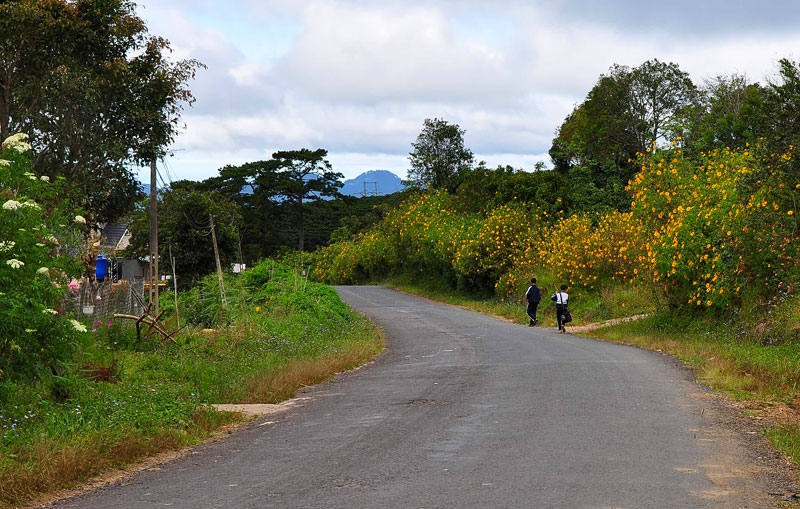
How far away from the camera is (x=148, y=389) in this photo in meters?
12.0

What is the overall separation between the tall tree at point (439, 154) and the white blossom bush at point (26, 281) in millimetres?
56156

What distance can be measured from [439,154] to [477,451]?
5851 cm

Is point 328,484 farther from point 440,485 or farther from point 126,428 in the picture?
point 126,428

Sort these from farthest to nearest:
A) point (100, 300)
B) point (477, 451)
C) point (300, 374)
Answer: point (100, 300), point (300, 374), point (477, 451)

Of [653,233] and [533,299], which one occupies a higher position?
[653,233]

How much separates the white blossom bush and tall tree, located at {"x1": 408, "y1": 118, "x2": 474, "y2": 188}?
56156 mm

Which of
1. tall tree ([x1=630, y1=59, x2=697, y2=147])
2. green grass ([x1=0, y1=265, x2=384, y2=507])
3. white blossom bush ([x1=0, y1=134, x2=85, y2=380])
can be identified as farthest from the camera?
tall tree ([x1=630, y1=59, x2=697, y2=147])

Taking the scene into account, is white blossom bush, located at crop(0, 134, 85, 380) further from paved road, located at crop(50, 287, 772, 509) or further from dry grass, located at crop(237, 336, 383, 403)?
dry grass, located at crop(237, 336, 383, 403)

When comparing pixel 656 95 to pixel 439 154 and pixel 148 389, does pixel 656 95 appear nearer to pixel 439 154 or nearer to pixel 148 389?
pixel 439 154

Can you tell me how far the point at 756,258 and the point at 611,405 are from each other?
10.4m

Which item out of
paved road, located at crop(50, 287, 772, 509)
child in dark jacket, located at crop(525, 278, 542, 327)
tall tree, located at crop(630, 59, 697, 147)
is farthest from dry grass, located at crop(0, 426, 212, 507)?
tall tree, located at crop(630, 59, 697, 147)

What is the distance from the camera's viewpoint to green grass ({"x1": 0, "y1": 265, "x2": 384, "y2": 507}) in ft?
27.3

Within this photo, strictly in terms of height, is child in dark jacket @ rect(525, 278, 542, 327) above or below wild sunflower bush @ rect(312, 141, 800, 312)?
below

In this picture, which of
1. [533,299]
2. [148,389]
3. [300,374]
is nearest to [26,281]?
[148,389]
